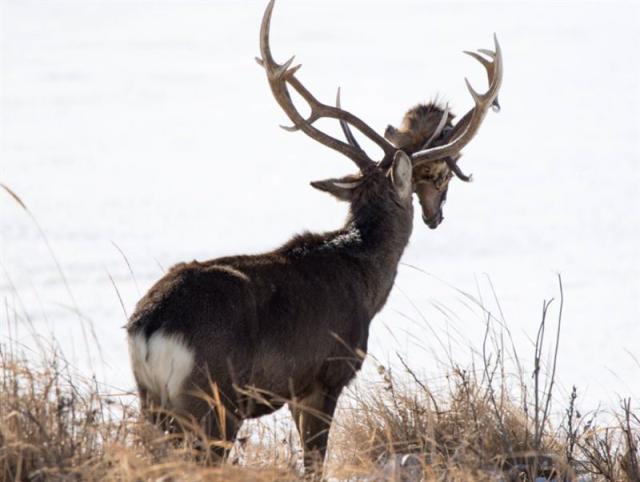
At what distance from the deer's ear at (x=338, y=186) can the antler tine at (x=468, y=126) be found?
1.52ft

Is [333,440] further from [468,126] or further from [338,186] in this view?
[468,126]

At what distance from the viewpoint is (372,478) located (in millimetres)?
6438

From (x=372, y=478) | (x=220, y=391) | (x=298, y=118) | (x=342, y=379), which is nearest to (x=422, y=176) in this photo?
(x=298, y=118)

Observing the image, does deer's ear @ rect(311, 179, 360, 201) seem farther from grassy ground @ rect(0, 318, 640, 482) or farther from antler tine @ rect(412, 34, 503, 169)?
grassy ground @ rect(0, 318, 640, 482)

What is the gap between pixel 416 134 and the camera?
10.3 m

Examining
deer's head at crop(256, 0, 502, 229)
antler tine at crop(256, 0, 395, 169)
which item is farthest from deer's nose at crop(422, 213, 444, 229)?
antler tine at crop(256, 0, 395, 169)

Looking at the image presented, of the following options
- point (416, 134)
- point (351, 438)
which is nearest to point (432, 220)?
point (416, 134)

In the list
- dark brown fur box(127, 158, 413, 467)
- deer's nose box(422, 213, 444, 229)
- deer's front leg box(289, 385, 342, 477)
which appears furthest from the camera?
deer's nose box(422, 213, 444, 229)

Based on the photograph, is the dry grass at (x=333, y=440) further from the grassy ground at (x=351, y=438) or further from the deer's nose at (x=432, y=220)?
the deer's nose at (x=432, y=220)

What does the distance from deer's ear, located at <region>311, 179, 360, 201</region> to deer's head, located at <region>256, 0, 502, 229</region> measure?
16 millimetres

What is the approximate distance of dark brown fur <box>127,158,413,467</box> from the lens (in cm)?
728

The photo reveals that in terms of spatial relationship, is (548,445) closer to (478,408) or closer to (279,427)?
(478,408)

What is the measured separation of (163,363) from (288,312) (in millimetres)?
1039

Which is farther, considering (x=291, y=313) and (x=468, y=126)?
(x=468, y=126)
